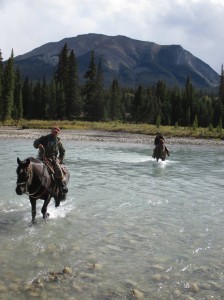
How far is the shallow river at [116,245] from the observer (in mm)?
7309

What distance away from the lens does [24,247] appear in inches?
368

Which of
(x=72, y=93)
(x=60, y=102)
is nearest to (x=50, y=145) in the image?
(x=60, y=102)

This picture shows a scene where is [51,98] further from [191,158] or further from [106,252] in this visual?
[106,252]

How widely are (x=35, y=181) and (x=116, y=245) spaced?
3.06m

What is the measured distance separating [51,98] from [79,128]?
24193 millimetres

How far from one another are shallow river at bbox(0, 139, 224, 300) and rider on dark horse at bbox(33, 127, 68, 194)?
135 centimetres

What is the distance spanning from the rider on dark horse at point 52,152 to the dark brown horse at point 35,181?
192 mm

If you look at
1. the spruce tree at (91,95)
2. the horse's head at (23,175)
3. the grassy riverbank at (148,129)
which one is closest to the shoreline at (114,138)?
the grassy riverbank at (148,129)

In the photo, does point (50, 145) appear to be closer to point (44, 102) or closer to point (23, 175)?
point (23, 175)

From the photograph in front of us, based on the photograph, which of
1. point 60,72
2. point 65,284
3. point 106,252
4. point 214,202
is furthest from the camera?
point 60,72

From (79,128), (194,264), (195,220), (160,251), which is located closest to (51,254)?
(160,251)

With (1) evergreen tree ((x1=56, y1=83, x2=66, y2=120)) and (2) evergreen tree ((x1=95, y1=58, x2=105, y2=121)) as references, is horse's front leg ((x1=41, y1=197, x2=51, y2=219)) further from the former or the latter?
(2) evergreen tree ((x1=95, y1=58, x2=105, y2=121))

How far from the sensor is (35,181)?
36.0 ft

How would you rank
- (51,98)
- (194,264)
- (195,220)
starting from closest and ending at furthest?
1. (194,264)
2. (195,220)
3. (51,98)
